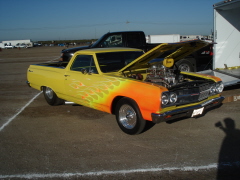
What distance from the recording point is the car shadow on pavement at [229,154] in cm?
342

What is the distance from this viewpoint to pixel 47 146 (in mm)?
4539

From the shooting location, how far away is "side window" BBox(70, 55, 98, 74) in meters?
5.50

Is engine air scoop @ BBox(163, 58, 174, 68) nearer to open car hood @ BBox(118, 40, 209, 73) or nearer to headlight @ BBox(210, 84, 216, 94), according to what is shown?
open car hood @ BBox(118, 40, 209, 73)

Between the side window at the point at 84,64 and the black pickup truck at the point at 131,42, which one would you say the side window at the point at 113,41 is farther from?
the side window at the point at 84,64

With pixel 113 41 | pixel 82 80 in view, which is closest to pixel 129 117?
pixel 82 80

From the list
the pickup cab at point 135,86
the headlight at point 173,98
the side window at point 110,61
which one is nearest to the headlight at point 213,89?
the pickup cab at point 135,86

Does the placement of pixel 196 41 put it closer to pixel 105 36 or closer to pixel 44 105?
pixel 44 105

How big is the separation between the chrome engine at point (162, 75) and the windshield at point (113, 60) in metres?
0.61

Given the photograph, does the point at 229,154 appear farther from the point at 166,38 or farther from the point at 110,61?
the point at 166,38

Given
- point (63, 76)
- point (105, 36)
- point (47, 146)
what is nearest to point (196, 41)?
point (63, 76)

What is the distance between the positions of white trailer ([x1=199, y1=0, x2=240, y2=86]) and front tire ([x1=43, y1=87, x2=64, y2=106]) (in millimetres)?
5190

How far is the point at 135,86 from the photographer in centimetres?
448

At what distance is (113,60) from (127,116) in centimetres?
142

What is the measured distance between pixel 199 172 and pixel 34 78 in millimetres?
5391
